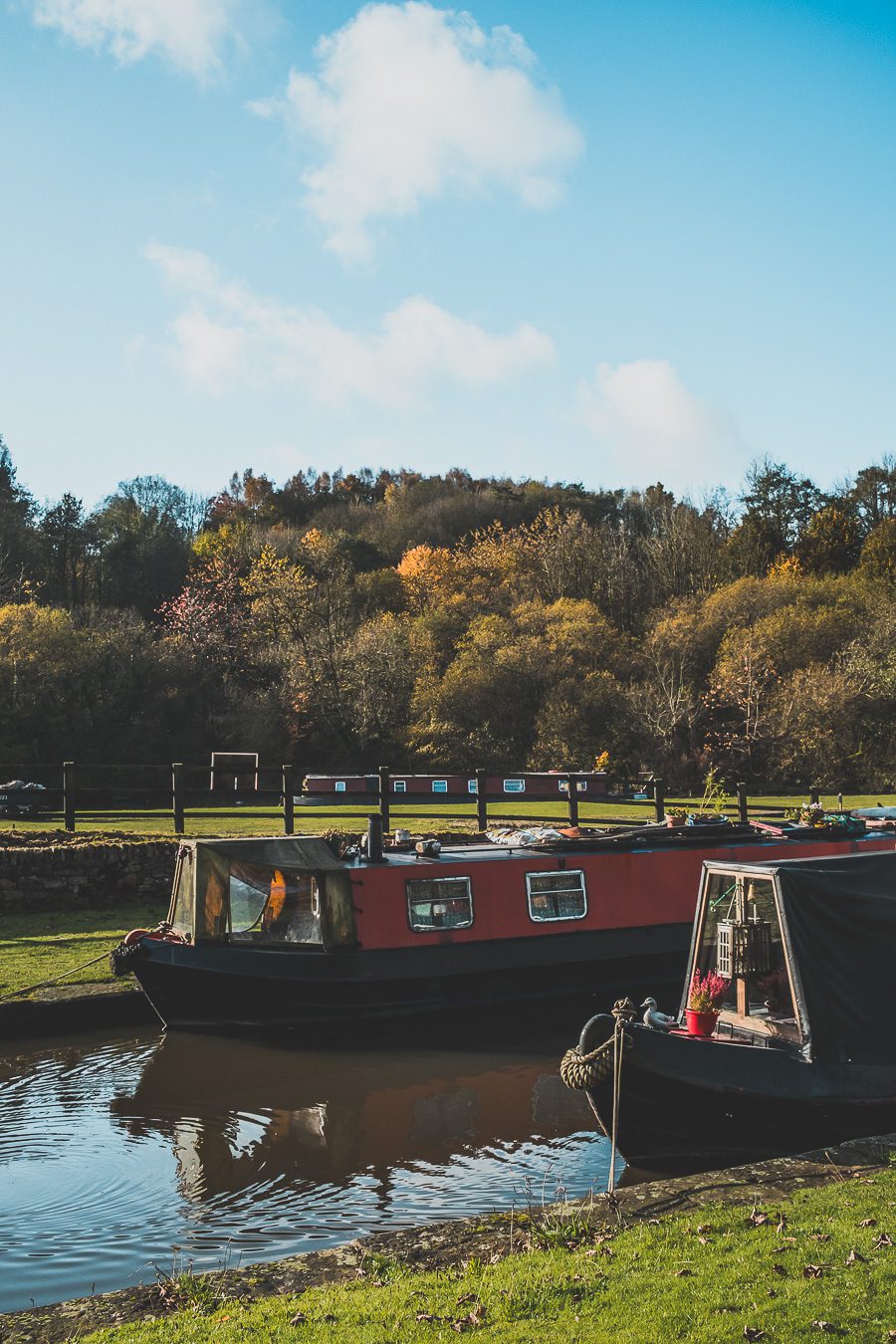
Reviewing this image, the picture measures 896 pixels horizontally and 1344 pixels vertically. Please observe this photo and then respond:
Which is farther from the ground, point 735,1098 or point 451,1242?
point 735,1098

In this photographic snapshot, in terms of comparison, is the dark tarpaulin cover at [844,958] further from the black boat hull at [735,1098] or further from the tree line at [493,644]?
the tree line at [493,644]

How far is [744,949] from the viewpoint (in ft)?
28.6

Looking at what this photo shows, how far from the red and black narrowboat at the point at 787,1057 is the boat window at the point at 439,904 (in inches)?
174

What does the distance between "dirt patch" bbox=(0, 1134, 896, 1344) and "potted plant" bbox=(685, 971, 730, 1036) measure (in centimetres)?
126

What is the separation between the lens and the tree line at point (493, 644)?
34406mm

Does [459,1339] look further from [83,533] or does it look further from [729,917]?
[83,533]

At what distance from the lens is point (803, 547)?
47.2 m

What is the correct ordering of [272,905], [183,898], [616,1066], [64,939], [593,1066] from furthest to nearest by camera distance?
[64,939] → [183,898] → [272,905] → [593,1066] → [616,1066]

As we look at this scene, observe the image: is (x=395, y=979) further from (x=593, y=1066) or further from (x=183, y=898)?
(x=593, y=1066)

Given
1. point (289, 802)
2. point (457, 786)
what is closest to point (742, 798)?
point (457, 786)

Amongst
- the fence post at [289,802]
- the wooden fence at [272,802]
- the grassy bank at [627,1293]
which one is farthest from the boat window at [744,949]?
the fence post at [289,802]

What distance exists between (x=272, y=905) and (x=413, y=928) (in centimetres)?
160

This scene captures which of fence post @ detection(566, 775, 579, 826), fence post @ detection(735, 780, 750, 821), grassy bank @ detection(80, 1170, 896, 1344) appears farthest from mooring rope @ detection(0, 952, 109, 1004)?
fence post @ detection(735, 780, 750, 821)

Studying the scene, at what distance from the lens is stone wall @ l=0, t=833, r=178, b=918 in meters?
15.1
